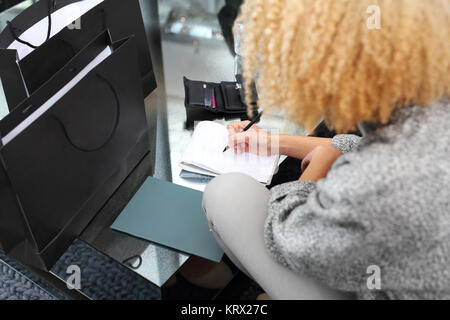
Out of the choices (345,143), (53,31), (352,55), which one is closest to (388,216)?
(352,55)

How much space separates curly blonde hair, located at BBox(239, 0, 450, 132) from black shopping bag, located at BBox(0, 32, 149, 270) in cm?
35

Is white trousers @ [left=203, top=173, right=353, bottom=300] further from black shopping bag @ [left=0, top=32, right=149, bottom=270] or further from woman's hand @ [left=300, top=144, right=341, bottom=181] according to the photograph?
black shopping bag @ [left=0, top=32, right=149, bottom=270]

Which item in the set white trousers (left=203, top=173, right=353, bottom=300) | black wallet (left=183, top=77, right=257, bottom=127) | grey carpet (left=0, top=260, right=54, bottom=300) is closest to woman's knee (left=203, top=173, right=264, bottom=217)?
white trousers (left=203, top=173, right=353, bottom=300)

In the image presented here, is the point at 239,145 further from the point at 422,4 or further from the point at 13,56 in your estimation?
the point at 422,4

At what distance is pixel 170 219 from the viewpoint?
3.19 feet

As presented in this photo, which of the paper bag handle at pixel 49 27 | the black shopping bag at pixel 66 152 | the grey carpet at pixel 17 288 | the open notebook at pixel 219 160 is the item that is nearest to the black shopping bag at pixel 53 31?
the paper bag handle at pixel 49 27

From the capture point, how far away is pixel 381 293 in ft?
2.27

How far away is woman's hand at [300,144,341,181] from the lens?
3.10 feet

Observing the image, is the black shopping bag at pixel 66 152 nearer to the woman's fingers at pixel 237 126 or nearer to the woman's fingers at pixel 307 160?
the woman's fingers at pixel 237 126

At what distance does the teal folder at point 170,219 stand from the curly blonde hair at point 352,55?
38 cm

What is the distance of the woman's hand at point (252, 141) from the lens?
1082mm

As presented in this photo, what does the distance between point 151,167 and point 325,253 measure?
0.57 metres

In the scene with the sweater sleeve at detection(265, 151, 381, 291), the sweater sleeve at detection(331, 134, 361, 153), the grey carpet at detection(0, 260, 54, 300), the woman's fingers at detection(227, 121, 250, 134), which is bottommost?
the grey carpet at detection(0, 260, 54, 300)

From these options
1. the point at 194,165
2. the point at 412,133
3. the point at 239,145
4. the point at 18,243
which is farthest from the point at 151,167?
the point at 412,133
